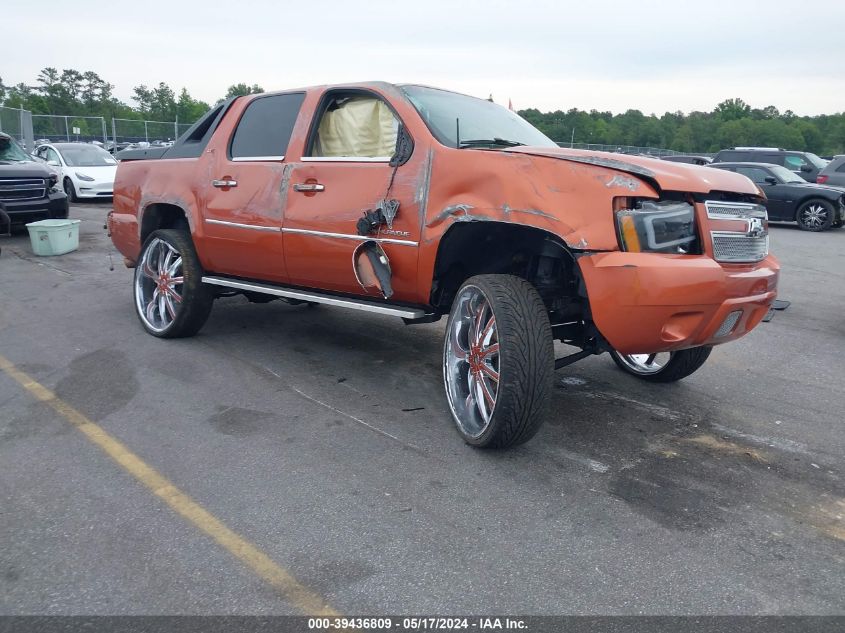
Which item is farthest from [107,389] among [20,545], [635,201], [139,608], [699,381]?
[699,381]

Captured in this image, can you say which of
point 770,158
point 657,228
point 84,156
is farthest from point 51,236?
point 770,158

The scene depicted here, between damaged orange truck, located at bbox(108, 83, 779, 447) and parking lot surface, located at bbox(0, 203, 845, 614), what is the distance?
0.42 metres

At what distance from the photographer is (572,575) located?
2.65 m

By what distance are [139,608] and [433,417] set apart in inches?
82.1

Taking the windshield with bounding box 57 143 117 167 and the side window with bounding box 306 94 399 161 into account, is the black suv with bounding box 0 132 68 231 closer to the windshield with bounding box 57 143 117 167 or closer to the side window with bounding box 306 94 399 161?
the windshield with bounding box 57 143 117 167

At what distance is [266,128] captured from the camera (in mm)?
5109

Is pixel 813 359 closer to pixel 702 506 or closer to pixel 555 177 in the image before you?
pixel 702 506

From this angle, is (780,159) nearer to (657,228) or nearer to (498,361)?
(657,228)

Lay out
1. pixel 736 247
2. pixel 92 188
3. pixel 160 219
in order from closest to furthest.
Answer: pixel 736 247, pixel 160 219, pixel 92 188

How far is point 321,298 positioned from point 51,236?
6.76m

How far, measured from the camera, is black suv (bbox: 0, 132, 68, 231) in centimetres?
1071

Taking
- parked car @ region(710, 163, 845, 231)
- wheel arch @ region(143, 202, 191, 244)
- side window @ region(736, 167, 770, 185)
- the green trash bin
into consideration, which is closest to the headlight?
wheel arch @ region(143, 202, 191, 244)

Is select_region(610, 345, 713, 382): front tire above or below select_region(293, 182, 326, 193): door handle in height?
below

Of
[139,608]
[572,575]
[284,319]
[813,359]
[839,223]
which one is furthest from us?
[839,223]
